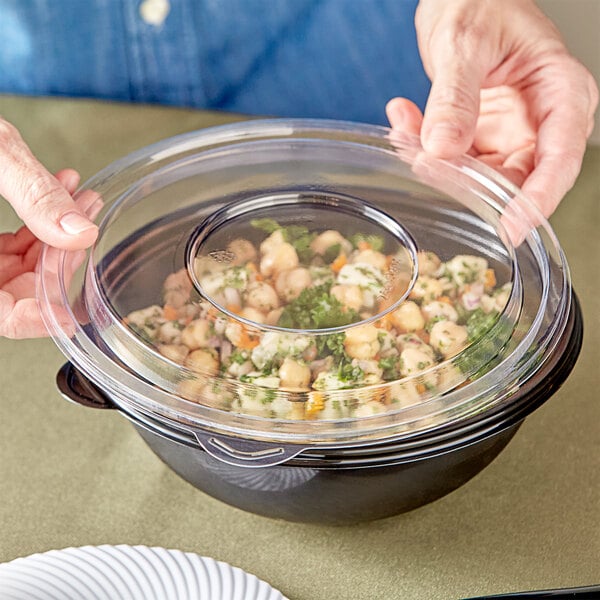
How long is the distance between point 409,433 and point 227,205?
1.41ft

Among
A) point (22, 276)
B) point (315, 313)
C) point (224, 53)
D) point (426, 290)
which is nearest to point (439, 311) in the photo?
point (426, 290)

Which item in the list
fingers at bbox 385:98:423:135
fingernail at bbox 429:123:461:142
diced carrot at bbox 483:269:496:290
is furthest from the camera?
fingers at bbox 385:98:423:135

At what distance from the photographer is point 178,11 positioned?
5.82ft

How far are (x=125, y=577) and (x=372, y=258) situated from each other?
474mm

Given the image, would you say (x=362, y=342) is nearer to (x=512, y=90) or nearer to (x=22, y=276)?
(x=22, y=276)

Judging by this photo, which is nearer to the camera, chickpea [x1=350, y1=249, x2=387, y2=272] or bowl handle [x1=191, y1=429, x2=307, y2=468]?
bowl handle [x1=191, y1=429, x2=307, y2=468]

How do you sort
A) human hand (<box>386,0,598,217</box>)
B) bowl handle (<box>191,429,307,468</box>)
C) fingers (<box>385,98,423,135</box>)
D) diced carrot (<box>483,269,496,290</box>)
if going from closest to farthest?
bowl handle (<box>191,429,307,468</box>)
diced carrot (<box>483,269,496,290</box>)
human hand (<box>386,0,598,217</box>)
fingers (<box>385,98,423,135</box>)

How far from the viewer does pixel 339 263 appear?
3.51ft

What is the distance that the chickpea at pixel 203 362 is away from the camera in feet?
3.05

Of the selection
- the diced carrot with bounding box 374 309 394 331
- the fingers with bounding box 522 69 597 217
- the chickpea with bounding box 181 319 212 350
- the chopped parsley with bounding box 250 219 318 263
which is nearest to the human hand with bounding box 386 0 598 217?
the fingers with bounding box 522 69 597 217

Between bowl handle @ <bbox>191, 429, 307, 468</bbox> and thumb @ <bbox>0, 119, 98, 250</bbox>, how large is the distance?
0.31m

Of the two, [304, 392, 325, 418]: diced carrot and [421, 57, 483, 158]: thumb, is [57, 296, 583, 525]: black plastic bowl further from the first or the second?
[421, 57, 483, 158]: thumb

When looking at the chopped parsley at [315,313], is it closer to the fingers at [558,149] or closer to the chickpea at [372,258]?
the chickpea at [372,258]

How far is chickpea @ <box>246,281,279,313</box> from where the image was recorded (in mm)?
1000
